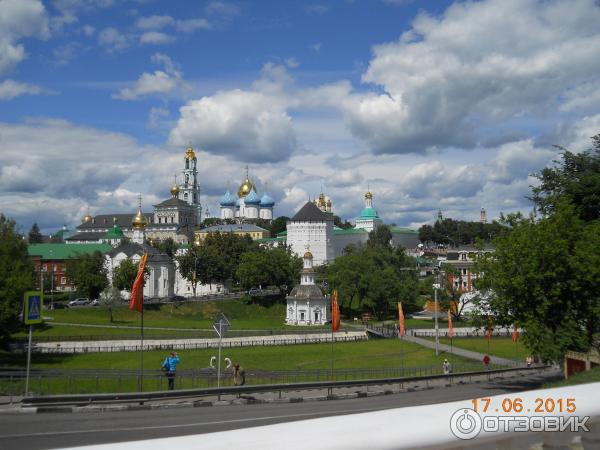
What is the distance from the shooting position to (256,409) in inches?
705

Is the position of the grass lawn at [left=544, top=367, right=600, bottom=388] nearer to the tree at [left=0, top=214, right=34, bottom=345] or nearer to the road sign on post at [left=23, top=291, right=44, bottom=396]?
the road sign on post at [left=23, top=291, right=44, bottom=396]

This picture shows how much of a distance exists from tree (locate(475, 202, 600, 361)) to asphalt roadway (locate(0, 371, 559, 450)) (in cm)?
617

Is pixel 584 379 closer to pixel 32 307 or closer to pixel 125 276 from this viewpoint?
pixel 32 307

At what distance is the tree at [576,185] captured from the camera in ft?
126

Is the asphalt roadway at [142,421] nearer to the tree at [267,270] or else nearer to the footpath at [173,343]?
the footpath at [173,343]

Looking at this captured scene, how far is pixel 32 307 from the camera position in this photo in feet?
59.7

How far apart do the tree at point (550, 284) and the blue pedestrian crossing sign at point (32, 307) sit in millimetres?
17685

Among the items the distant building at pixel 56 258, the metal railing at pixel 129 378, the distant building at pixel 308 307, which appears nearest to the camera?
the metal railing at pixel 129 378

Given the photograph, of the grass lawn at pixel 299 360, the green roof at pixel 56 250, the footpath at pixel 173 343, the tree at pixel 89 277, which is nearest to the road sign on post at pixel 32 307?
the grass lawn at pixel 299 360

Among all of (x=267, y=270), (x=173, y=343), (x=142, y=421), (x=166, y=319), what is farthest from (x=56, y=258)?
(x=142, y=421)

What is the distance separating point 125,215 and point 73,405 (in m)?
187

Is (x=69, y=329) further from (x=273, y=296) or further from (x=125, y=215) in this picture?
(x=125, y=215)

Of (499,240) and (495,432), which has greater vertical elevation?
(499,240)

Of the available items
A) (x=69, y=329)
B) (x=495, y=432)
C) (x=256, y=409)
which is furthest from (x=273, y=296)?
(x=495, y=432)
